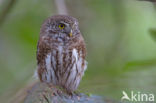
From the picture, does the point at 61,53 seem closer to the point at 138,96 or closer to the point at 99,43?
the point at 138,96

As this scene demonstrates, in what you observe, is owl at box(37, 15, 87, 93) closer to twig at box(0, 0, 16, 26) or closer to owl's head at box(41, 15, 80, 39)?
owl's head at box(41, 15, 80, 39)

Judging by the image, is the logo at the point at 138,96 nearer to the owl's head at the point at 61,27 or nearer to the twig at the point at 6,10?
the owl's head at the point at 61,27

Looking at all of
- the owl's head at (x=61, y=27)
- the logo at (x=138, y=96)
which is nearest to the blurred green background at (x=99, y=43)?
the logo at (x=138, y=96)

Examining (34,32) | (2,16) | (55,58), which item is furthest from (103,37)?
(2,16)

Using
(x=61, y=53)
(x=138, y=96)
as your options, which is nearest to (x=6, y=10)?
(x=61, y=53)

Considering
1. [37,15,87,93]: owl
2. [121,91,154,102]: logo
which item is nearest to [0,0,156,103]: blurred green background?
[121,91,154,102]: logo

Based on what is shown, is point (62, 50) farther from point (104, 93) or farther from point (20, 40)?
point (20, 40)
